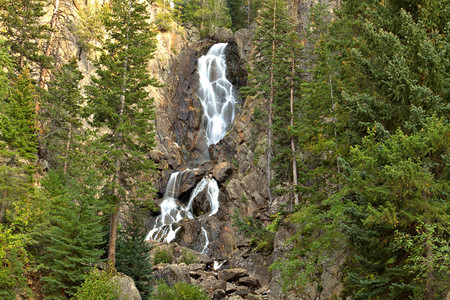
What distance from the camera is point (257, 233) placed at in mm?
24312

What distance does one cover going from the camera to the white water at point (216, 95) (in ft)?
159

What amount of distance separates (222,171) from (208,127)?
12.2 m

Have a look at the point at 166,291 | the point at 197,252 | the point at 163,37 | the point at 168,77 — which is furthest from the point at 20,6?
the point at 163,37

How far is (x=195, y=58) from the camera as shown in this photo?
55.7 meters

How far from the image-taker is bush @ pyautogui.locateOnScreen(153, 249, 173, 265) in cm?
2495

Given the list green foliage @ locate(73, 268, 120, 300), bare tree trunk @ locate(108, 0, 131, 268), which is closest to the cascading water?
bare tree trunk @ locate(108, 0, 131, 268)

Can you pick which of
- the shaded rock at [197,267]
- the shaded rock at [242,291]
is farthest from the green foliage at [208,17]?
the shaded rock at [242,291]

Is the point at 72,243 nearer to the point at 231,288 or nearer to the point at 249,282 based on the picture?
the point at 231,288

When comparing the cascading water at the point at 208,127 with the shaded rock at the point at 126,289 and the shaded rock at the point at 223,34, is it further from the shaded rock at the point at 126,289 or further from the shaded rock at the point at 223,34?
the shaded rock at the point at 126,289

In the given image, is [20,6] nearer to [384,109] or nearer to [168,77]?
[384,109]

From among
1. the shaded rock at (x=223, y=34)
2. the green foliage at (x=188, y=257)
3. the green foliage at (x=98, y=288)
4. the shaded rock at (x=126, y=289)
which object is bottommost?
the green foliage at (x=188, y=257)

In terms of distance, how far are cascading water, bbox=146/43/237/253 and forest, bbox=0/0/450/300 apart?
34.3 ft

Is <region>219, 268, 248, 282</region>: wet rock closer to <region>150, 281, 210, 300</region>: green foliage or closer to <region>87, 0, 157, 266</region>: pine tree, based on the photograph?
<region>150, 281, 210, 300</region>: green foliage

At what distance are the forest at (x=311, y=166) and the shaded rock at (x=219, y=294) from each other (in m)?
2.97
